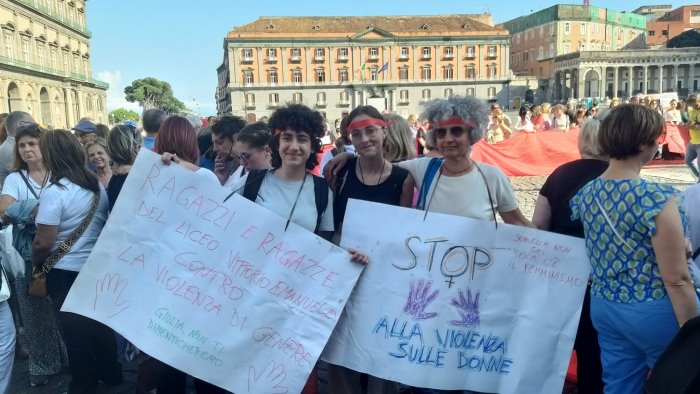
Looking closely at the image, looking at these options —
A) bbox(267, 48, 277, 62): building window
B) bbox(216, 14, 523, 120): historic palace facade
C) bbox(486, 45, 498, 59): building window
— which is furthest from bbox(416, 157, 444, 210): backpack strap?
bbox(486, 45, 498, 59): building window

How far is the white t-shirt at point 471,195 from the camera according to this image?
270 cm

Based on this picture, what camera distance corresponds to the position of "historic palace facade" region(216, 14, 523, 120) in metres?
75.9

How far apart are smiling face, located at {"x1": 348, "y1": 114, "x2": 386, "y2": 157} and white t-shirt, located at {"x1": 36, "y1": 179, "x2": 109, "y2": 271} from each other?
5.91ft

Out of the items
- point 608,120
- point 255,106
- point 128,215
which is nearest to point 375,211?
point 608,120

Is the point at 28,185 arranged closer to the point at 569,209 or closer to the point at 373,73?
the point at 569,209

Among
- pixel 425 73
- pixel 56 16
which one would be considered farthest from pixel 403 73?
pixel 56 16

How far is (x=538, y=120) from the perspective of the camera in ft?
47.5

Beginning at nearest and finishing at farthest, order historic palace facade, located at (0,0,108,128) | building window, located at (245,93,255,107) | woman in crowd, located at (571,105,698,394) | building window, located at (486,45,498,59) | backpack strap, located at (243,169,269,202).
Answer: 1. woman in crowd, located at (571,105,698,394)
2. backpack strap, located at (243,169,269,202)
3. historic palace facade, located at (0,0,108,128)
4. building window, located at (245,93,255,107)
5. building window, located at (486,45,498,59)

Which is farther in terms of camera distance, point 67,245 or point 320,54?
point 320,54

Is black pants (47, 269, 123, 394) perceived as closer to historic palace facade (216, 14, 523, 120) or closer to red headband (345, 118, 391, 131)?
red headband (345, 118, 391, 131)

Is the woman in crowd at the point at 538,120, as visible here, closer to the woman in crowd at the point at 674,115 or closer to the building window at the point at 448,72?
the woman in crowd at the point at 674,115

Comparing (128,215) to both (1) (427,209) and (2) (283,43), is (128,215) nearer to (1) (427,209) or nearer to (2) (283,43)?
(1) (427,209)

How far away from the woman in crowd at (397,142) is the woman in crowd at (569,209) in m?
1.43

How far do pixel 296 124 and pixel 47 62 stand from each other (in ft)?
201
